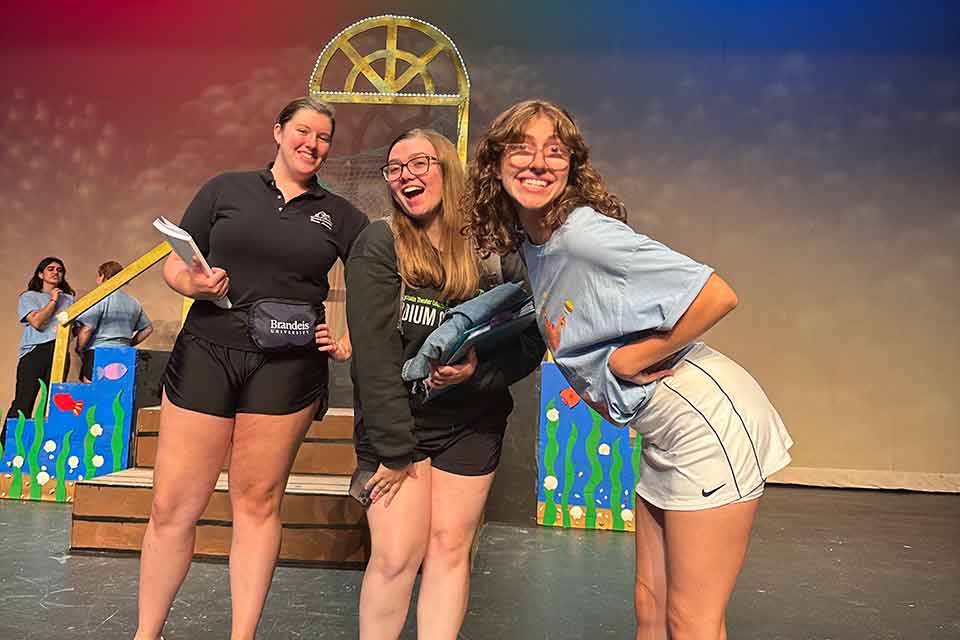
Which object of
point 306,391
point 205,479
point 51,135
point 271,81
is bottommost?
point 205,479

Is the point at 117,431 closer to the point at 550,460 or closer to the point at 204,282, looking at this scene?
the point at 550,460

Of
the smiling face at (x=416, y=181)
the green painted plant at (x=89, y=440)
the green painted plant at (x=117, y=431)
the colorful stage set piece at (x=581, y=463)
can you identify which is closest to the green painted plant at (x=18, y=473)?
the green painted plant at (x=89, y=440)

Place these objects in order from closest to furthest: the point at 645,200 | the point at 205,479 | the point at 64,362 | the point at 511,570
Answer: the point at 205,479
the point at 511,570
the point at 64,362
the point at 645,200

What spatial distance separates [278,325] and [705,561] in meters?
1.16

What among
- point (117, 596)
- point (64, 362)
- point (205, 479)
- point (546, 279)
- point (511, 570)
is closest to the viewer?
point (546, 279)

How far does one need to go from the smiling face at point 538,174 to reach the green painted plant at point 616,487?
296cm

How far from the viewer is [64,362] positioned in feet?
15.9

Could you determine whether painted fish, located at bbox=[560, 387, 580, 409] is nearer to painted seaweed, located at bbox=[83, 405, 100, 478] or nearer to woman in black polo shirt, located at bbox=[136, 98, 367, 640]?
woman in black polo shirt, located at bbox=[136, 98, 367, 640]

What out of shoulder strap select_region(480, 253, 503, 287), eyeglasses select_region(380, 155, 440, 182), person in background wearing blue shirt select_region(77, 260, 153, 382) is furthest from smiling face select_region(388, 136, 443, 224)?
person in background wearing blue shirt select_region(77, 260, 153, 382)

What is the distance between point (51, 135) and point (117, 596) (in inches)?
227

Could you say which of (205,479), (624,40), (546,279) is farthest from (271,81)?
(546,279)

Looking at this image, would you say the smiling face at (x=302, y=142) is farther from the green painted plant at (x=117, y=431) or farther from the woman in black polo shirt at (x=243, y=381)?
the green painted plant at (x=117, y=431)

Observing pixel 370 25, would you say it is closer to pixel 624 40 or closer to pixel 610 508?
pixel 624 40

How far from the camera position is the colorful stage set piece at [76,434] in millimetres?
4645
